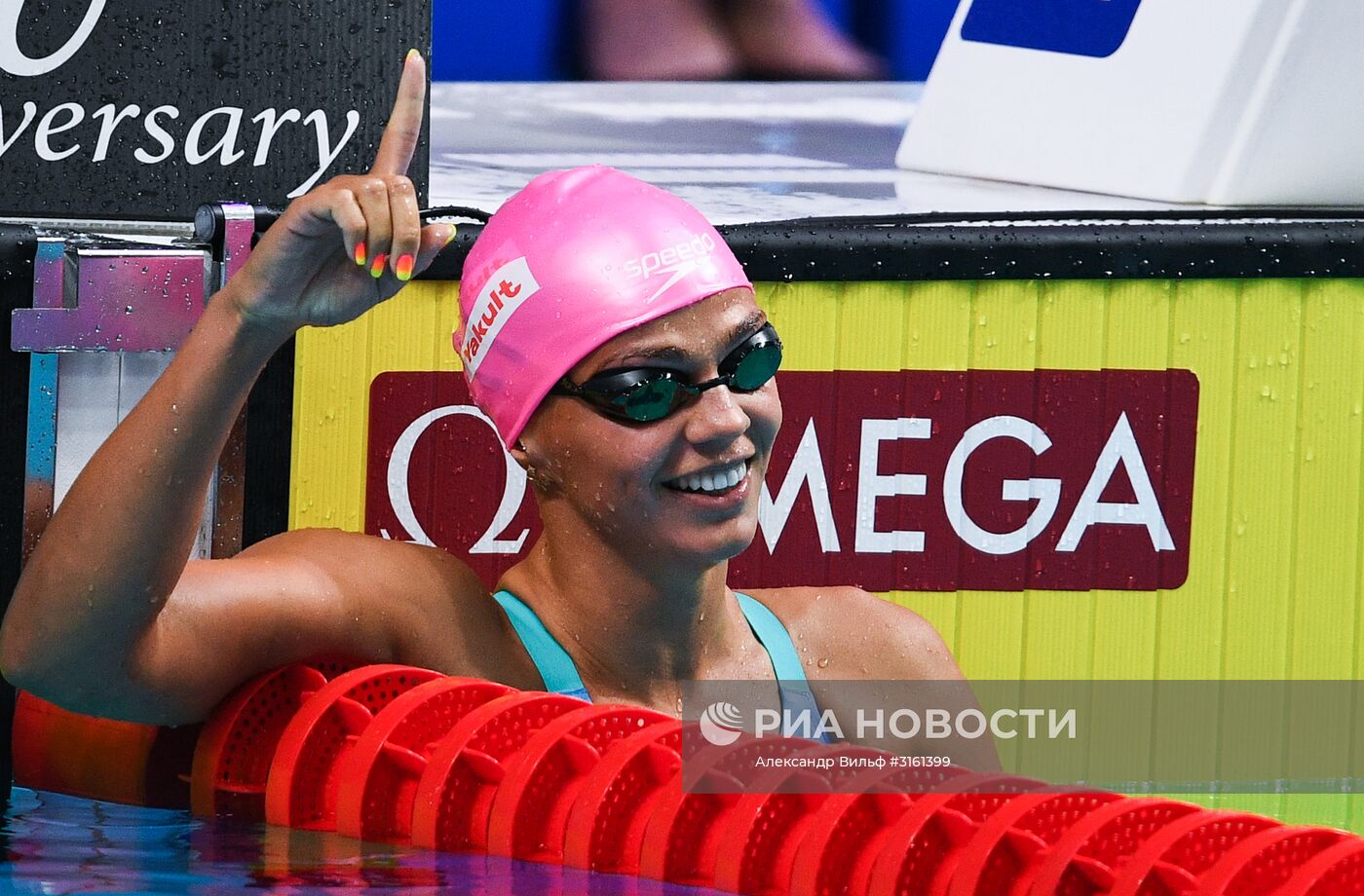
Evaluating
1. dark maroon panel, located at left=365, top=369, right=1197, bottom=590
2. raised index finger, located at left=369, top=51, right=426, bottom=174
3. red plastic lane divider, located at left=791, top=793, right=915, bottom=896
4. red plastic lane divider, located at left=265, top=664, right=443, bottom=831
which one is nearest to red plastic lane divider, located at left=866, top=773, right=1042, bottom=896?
red plastic lane divider, located at left=791, top=793, right=915, bottom=896

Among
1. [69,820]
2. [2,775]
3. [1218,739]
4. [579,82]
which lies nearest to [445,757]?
[69,820]

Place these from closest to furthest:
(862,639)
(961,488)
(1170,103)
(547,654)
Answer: (547,654), (862,639), (961,488), (1170,103)

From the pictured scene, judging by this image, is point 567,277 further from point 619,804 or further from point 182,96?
point 182,96

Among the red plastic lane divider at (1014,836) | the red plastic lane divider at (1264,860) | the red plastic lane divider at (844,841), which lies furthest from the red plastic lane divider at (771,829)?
the red plastic lane divider at (1264,860)

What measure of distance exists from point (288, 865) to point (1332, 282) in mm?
1669

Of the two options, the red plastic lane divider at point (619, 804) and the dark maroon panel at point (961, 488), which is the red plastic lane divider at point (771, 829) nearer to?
the red plastic lane divider at point (619, 804)

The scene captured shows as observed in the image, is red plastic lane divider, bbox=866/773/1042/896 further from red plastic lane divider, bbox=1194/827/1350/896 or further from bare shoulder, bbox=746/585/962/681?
bare shoulder, bbox=746/585/962/681

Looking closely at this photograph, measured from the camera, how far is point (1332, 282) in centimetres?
297

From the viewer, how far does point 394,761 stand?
2.18 m

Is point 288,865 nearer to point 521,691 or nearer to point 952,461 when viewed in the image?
point 521,691

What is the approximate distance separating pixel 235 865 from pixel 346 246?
1.95 feet

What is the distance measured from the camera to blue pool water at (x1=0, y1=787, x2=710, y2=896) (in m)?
1.98

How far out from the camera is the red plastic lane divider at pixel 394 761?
2158 mm

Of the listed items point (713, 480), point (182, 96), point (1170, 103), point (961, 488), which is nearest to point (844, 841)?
point (713, 480)
